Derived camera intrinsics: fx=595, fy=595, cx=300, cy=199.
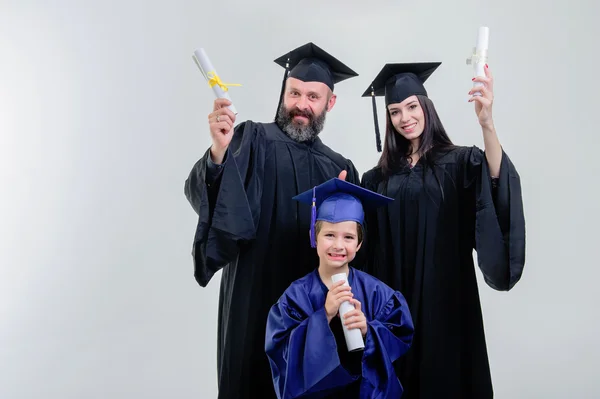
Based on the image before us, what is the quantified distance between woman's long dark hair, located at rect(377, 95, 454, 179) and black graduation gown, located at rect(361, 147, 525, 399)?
0.05 metres

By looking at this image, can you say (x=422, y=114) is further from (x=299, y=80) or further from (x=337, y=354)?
(x=337, y=354)

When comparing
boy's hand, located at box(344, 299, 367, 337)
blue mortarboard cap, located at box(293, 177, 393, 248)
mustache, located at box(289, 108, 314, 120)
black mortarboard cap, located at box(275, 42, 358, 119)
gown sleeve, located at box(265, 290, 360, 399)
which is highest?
black mortarboard cap, located at box(275, 42, 358, 119)

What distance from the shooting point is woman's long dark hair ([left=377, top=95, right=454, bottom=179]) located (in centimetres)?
306

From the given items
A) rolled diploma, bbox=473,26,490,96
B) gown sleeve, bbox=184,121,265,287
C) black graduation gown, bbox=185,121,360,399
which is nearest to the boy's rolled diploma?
rolled diploma, bbox=473,26,490,96

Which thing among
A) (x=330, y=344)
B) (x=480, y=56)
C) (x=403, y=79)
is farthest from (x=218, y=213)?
(x=480, y=56)

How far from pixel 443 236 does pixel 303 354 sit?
97 cm

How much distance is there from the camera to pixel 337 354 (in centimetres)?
236

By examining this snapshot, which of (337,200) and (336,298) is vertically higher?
(337,200)

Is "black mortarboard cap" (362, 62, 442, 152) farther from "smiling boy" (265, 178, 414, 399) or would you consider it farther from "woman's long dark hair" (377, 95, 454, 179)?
"smiling boy" (265, 178, 414, 399)

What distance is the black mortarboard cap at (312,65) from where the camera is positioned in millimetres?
3213

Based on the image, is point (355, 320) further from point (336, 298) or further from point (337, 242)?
point (337, 242)

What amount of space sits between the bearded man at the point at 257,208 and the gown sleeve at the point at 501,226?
2.19 ft

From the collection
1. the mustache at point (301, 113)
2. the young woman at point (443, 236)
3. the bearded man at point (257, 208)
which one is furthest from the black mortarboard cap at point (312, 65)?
the young woman at point (443, 236)

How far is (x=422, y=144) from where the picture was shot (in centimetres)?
307
